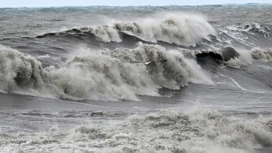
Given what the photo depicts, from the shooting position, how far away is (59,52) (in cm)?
1587

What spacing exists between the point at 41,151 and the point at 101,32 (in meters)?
14.7

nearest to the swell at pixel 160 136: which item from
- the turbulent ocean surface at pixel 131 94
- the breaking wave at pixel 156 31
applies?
the turbulent ocean surface at pixel 131 94

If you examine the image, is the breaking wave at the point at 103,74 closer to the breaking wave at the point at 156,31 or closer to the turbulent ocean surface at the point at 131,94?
the turbulent ocean surface at the point at 131,94

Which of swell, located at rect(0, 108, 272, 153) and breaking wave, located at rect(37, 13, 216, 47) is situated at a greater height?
breaking wave, located at rect(37, 13, 216, 47)

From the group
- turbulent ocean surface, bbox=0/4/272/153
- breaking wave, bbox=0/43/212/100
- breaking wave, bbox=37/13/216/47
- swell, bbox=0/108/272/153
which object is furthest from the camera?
breaking wave, bbox=37/13/216/47

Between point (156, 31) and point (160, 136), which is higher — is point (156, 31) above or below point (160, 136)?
above

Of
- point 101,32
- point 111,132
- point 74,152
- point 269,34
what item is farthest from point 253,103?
point 269,34

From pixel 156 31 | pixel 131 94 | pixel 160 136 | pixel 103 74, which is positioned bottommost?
pixel 131 94

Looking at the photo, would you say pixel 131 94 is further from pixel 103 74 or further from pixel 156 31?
pixel 156 31

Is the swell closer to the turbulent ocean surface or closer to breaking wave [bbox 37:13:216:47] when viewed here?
the turbulent ocean surface

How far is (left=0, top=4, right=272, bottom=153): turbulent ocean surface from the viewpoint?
718 cm

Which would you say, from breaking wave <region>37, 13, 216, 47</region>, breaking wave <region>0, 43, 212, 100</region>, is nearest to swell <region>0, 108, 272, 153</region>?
breaking wave <region>0, 43, 212, 100</region>

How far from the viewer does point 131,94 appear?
12.9 metres

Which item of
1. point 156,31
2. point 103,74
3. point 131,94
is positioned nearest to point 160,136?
point 131,94
